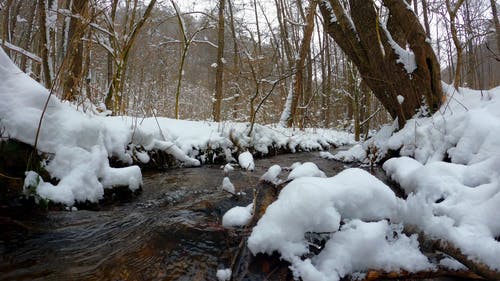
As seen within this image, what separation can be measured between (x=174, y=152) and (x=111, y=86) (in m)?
2.53

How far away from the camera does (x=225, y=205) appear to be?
7.32 feet

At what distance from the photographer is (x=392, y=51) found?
14.4 feet

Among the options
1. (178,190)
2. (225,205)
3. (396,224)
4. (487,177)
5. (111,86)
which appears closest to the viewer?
(396,224)

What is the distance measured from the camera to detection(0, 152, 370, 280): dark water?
132 centimetres

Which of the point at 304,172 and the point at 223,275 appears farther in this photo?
the point at 304,172

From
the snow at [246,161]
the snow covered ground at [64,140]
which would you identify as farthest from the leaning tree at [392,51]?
the snow covered ground at [64,140]

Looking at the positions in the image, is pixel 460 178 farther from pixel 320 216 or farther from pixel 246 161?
pixel 246 161

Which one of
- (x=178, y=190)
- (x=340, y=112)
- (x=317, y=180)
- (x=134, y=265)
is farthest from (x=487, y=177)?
(x=340, y=112)

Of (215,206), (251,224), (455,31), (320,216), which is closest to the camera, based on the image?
(320,216)

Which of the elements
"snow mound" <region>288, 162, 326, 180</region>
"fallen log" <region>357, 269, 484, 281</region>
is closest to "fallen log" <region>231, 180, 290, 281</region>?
"snow mound" <region>288, 162, 326, 180</region>

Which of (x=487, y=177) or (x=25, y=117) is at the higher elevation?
(x=25, y=117)

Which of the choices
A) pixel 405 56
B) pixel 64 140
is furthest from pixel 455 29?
pixel 64 140

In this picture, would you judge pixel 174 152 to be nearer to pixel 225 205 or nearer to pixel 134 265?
pixel 225 205

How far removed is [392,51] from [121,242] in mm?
4514
